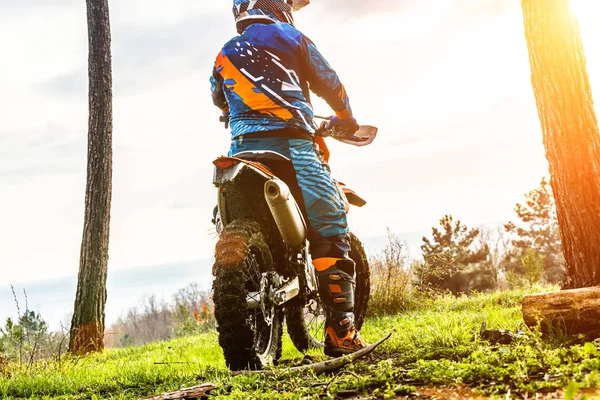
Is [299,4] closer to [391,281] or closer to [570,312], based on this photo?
[570,312]

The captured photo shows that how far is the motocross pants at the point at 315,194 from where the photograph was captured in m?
3.53

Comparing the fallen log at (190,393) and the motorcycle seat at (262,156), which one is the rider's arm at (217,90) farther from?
the fallen log at (190,393)

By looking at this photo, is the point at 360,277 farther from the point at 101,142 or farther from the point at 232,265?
the point at 101,142

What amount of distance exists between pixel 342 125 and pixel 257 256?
1358 millimetres

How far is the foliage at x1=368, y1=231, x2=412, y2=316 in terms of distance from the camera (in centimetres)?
773

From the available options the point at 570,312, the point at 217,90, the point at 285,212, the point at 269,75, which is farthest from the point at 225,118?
the point at 570,312

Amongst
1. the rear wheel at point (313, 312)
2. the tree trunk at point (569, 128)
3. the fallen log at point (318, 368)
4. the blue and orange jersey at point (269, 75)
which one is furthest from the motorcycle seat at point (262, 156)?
Result: the tree trunk at point (569, 128)

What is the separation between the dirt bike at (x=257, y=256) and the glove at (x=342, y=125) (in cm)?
14

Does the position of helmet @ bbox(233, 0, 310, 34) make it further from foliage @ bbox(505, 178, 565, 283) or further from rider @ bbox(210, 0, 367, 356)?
foliage @ bbox(505, 178, 565, 283)

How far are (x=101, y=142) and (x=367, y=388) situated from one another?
21.0 ft

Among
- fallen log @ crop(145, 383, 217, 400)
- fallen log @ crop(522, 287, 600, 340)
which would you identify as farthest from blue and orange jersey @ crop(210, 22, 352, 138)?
fallen log @ crop(522, 287, 600, 340)

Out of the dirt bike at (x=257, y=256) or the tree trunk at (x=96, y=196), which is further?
the tree trunk at (x=96, y=196)

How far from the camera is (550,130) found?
4277mm

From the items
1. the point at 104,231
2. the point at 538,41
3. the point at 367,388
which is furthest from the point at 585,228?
the point at 104,231
